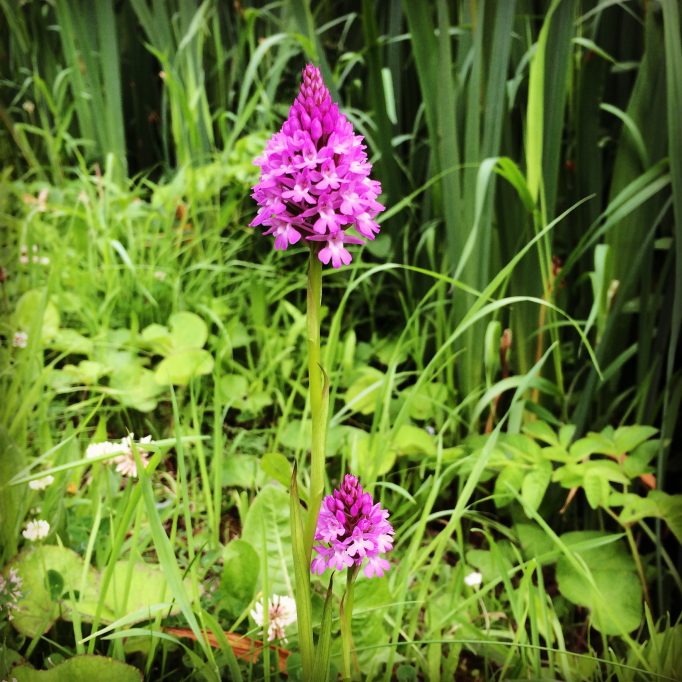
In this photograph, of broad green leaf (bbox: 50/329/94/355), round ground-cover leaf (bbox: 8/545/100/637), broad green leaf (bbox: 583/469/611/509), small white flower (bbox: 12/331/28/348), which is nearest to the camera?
A: round ground-cover leaf (bbox: 8/545/100/637)

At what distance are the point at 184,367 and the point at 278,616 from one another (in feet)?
1.72

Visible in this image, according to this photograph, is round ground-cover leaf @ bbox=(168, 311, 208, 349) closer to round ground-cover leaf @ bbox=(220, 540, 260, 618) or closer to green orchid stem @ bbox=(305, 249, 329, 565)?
round ground-cover leaf @ bbox=(220, 540, 260, 618)

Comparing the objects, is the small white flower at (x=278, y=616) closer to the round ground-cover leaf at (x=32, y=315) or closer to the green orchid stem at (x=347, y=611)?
the green orchid stem at (x=347, y=611)

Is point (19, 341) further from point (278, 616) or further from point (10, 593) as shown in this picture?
point (278, 616)

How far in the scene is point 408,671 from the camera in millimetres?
710

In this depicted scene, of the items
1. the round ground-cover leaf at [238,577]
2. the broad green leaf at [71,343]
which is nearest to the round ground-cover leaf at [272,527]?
the round ground-cover leaf at [238,577]

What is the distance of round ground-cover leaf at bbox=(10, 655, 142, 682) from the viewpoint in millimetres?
615

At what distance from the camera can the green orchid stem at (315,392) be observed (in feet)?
1.68

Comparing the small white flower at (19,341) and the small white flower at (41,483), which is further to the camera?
the small white flower at (19,341)

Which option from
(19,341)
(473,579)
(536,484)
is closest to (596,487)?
(536,484)

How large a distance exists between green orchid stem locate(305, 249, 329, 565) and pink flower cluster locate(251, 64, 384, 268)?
0.07 feet

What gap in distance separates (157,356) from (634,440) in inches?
34.6

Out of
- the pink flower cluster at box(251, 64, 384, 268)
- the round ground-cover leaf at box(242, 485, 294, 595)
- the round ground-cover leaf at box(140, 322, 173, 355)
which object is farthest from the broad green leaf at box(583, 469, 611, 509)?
the round ground-cover leaf at box(140, 322, 173, 355)

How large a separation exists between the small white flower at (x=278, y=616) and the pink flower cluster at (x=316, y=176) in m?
0.42
